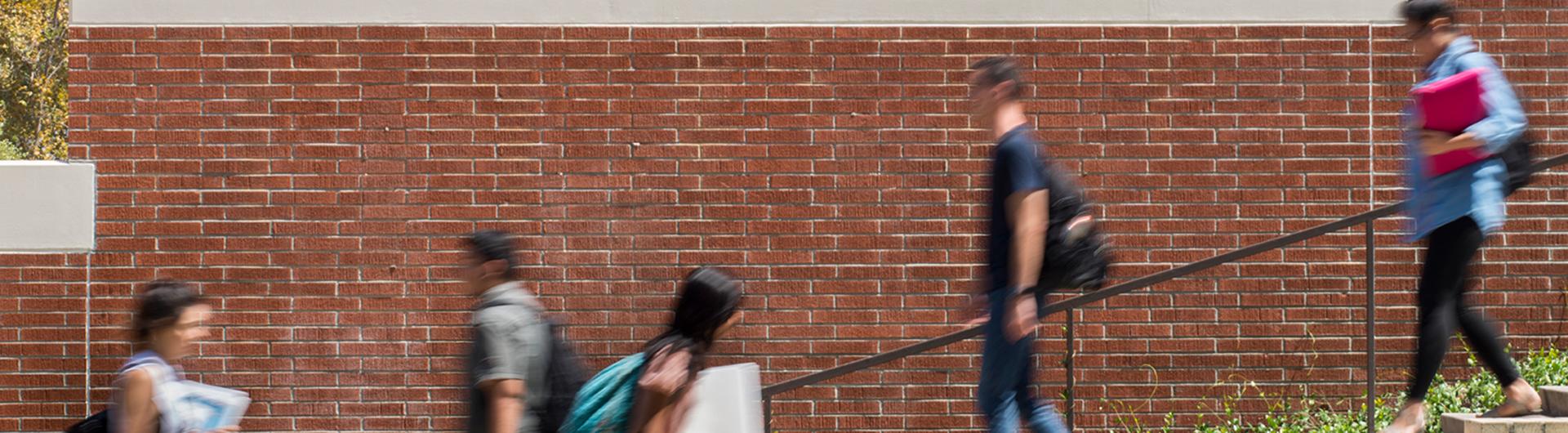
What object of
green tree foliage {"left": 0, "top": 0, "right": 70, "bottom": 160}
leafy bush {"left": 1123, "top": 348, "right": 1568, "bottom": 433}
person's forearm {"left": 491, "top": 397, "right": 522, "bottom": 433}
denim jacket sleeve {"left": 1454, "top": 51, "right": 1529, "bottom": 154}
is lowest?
leafy bush {"left": 1123, "top": 348, "right": 1568, "bottom": 433}

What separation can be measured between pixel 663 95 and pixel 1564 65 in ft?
14.3

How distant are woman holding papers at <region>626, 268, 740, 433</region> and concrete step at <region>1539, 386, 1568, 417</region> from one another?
300 cm

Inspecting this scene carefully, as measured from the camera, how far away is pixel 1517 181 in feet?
14.9

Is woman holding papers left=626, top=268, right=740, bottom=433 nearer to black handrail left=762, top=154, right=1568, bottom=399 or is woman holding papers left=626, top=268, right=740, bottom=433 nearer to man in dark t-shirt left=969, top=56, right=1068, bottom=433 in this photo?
man in dark t-shirt left=969, top=56, right=1068, bottom=433

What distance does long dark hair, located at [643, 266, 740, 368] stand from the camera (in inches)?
140

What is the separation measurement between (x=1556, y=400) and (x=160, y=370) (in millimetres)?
4348

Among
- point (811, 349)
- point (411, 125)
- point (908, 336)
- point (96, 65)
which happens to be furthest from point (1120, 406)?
point (96, 65)

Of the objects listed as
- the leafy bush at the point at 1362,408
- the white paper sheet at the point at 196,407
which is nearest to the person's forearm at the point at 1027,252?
the white paper sheet at the point at 196,407

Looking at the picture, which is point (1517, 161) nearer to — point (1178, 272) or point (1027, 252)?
point (1178, 272)

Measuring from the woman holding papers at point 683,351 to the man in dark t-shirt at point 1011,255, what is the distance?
0.78 metres

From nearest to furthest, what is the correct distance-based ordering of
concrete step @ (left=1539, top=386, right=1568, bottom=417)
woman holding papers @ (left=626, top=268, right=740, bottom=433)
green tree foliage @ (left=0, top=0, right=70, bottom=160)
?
woman holding papers @ (left=626, top=268, right=740, bottom=433)
concrete step @ (left=1539, top=386, right=1568, bottom=417)
green tree foliage @ (left=0, top=0, right=70, bottom=160)

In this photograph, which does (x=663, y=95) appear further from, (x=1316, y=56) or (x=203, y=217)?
(x=1316, y=56)

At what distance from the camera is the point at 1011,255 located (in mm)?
3949

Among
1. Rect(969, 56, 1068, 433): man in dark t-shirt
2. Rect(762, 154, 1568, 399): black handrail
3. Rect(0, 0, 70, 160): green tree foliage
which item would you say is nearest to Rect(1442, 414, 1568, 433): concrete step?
Rect(762, 154, 1568, 399): black handrail
